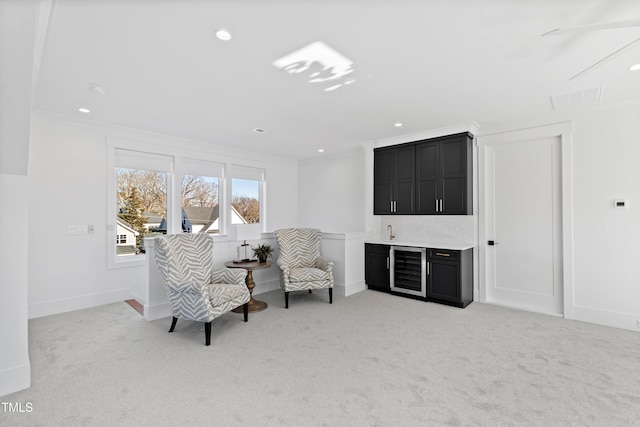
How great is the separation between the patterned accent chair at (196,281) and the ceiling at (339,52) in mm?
1688

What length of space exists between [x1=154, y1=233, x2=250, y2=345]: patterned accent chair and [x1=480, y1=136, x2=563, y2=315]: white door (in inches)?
143

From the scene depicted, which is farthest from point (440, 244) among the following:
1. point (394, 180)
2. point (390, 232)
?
point (394, 180)

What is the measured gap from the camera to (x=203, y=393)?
215 cm

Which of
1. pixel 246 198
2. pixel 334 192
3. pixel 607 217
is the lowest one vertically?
pixel 607 217

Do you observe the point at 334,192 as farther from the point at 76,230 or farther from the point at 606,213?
the point at 76,230

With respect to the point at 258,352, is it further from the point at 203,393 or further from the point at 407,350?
the point at 407,350

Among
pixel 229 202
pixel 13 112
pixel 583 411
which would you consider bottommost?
pixel 583 411

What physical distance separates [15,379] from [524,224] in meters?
5.59

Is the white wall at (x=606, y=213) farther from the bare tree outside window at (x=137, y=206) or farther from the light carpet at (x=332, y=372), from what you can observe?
the bare tree outside window at (x=137, y=206)

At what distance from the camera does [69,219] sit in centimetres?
398

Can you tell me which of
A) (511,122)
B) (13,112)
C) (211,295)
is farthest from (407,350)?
(13,112)

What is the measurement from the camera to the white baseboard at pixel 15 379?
215cm

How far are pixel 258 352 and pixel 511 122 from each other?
439cm

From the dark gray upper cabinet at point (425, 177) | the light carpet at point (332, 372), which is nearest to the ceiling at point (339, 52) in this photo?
the dark gray upper cabinet at point (425, 177)
